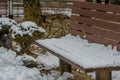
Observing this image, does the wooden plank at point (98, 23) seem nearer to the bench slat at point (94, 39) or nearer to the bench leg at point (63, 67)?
the bench slat at point (94, 39)

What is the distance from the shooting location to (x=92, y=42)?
6.61 meters

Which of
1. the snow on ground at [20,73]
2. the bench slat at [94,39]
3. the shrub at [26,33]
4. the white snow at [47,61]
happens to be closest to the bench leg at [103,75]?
the bench slat at [94,39]

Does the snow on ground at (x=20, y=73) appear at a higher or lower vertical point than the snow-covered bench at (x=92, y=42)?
lower

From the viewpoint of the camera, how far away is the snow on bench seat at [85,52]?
506 cm

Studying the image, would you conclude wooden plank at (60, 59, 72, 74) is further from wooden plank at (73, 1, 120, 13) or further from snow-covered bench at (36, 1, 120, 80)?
wooden plank at (73, 1, 120, 13)

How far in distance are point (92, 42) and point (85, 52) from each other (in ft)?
3.03

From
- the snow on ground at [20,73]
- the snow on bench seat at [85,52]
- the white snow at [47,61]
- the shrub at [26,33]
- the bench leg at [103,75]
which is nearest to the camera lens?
the snow on bench seat at [85,52]

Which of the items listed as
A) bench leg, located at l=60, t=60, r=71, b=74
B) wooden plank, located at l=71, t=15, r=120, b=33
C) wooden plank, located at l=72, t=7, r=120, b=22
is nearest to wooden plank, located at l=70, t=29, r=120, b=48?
wooden plank, located at l=71, t=15, r=120, b=33

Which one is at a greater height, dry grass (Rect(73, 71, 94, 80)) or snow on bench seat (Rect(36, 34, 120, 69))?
snow on bench seat (Rect(36, 34, 120, 69))

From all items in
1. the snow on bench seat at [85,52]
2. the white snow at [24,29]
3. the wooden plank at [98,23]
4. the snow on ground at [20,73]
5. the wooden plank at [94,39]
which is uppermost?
the wooden plank at [98,23]

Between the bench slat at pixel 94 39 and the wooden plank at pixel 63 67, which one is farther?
the wooden plank at pixel 63 67

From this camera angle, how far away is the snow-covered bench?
16.8ft

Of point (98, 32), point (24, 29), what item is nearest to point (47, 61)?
point (24, 29)

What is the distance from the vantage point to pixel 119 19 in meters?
5.80
